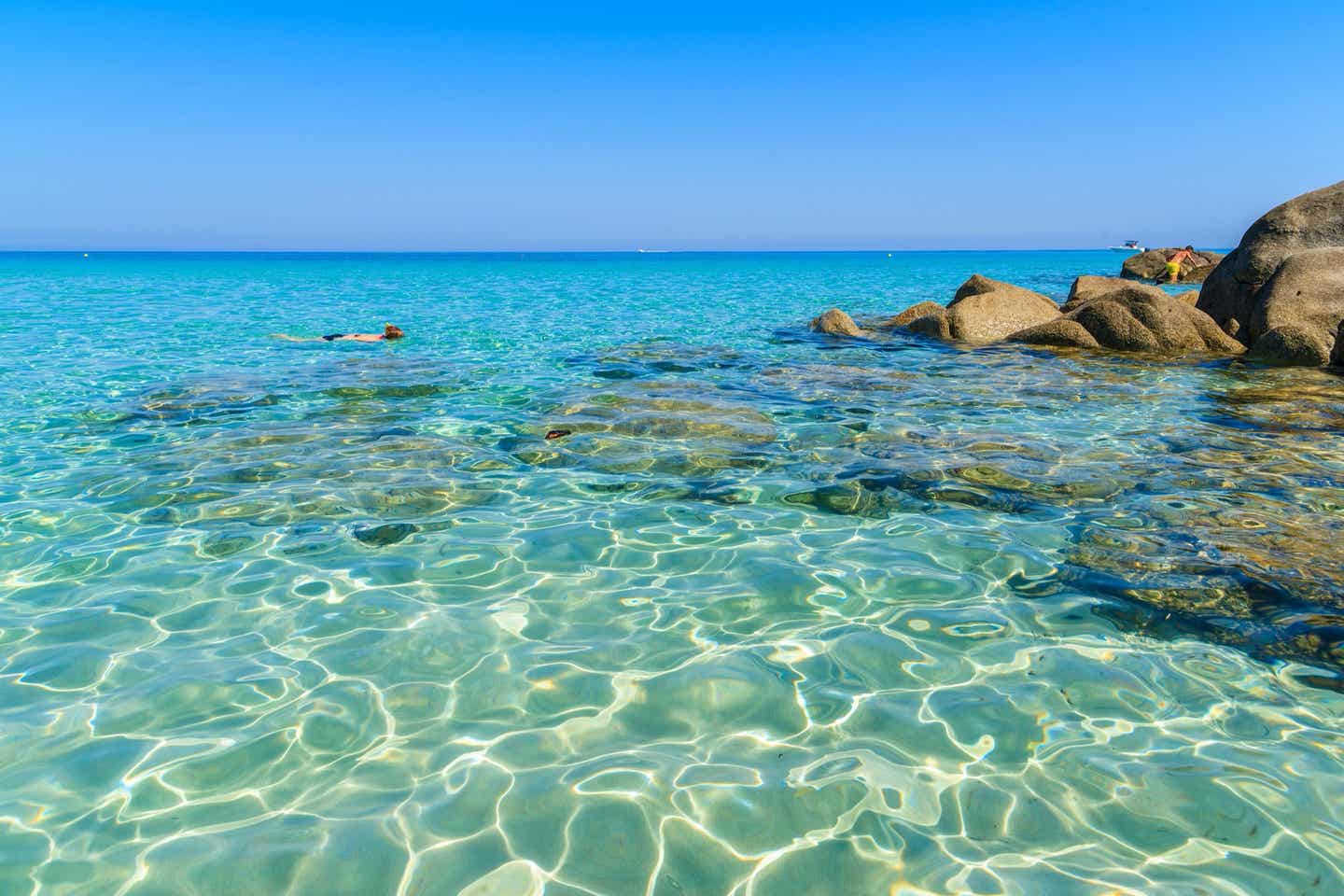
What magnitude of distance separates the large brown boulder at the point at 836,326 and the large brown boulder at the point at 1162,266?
24504mm

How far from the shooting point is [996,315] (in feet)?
56.2

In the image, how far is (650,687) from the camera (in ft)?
12.8

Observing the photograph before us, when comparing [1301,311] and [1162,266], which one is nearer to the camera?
[1301,311]

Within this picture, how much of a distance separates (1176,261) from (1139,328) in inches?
970

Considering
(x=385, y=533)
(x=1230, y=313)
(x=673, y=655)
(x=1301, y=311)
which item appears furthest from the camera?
(x=1230, y=313)

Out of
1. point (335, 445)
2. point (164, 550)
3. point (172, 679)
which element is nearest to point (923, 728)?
point (172, 679)

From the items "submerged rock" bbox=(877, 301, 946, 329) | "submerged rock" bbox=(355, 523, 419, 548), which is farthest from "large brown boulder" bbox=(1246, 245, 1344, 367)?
"submerged rock" bbox=(355, 523, 419, 548)

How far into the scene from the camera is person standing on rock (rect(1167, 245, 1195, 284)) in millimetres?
34094

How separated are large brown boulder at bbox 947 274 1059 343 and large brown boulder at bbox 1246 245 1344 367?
3836mm

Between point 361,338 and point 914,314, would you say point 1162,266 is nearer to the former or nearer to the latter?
point 914,314

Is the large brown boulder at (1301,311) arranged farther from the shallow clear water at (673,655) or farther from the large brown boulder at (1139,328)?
the shallow clear water at (673,655)

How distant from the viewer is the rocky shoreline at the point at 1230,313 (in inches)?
535

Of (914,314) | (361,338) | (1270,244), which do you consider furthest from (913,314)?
(361,338)

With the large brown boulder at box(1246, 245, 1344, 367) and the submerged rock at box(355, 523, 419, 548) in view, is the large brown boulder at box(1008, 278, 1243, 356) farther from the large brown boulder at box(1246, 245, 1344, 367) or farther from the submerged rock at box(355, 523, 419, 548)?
the submerged rock at box(355, 523, 419, 548)
